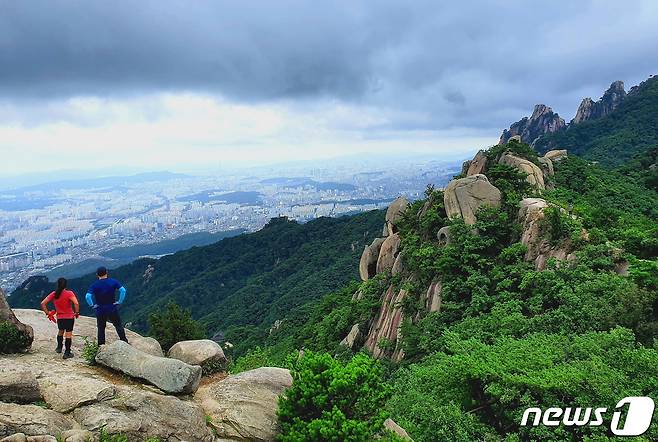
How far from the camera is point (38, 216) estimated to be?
588ft

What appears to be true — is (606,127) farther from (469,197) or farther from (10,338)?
(10,338)

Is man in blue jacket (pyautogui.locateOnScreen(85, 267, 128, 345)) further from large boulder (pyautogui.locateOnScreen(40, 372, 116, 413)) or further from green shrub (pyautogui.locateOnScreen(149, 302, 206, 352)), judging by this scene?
green shrub (pyautogui.locateOnScreen(149, 302, 206, 352))

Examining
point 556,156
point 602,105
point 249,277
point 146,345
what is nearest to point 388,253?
point 146,345

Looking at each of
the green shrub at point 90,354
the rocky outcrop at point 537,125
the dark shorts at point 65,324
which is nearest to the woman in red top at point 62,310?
the dark shorts at point 65,324

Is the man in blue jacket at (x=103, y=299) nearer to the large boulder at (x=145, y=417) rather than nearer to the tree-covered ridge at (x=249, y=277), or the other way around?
the large boulder at (x=145, y=417)

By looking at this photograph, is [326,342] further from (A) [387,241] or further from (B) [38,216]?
(B) [38,216]

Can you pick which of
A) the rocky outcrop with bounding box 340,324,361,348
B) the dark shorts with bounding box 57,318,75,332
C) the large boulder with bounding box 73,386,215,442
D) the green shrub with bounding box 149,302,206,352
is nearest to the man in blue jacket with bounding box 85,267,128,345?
the dark shorts with bounding box 57,318,75,332

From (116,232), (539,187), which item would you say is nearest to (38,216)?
(116,232)

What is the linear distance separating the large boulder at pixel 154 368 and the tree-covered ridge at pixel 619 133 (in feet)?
171

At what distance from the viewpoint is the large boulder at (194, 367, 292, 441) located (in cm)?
670

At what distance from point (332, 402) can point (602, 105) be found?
87.9m

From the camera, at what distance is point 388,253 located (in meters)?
21.0

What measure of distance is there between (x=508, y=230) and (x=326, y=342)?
975 cm

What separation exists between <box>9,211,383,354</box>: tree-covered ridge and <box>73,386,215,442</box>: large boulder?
93.7 ft
